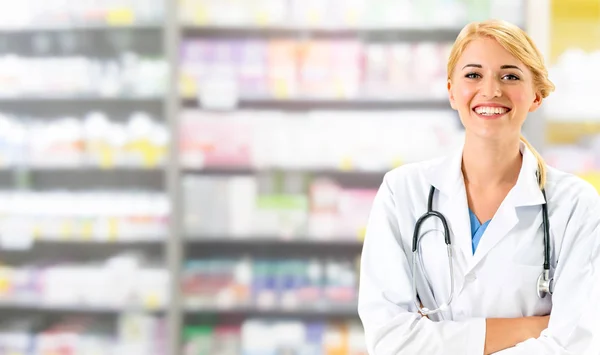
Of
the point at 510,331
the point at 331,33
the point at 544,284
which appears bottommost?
the point at 510,331

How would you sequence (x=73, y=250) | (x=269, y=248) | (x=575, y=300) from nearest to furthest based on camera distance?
(x=575, y=300) < (x=269, y=248) < (x=73, y=250)

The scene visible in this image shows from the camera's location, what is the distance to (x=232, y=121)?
10.2 feet

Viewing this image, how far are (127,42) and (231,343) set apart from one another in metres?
1.89

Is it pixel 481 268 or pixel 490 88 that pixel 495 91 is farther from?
pixel 481 268

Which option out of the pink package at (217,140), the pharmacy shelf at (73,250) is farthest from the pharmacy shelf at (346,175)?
the pharmacy shelf at (73,250)

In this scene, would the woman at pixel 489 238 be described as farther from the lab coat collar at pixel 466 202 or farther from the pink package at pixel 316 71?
the pink package at pixel 316 71

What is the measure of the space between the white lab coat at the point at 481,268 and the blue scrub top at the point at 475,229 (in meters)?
0.04

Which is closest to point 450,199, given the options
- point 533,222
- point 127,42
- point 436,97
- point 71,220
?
point 533,222

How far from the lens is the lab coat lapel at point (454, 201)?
140cm

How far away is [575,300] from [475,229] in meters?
0.28

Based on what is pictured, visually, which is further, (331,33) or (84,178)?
(84,178)

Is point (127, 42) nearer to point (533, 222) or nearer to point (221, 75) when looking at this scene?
point (221, 75)

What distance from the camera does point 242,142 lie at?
3.12 m

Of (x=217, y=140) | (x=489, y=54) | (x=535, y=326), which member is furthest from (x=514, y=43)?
(x=217, y=140)
